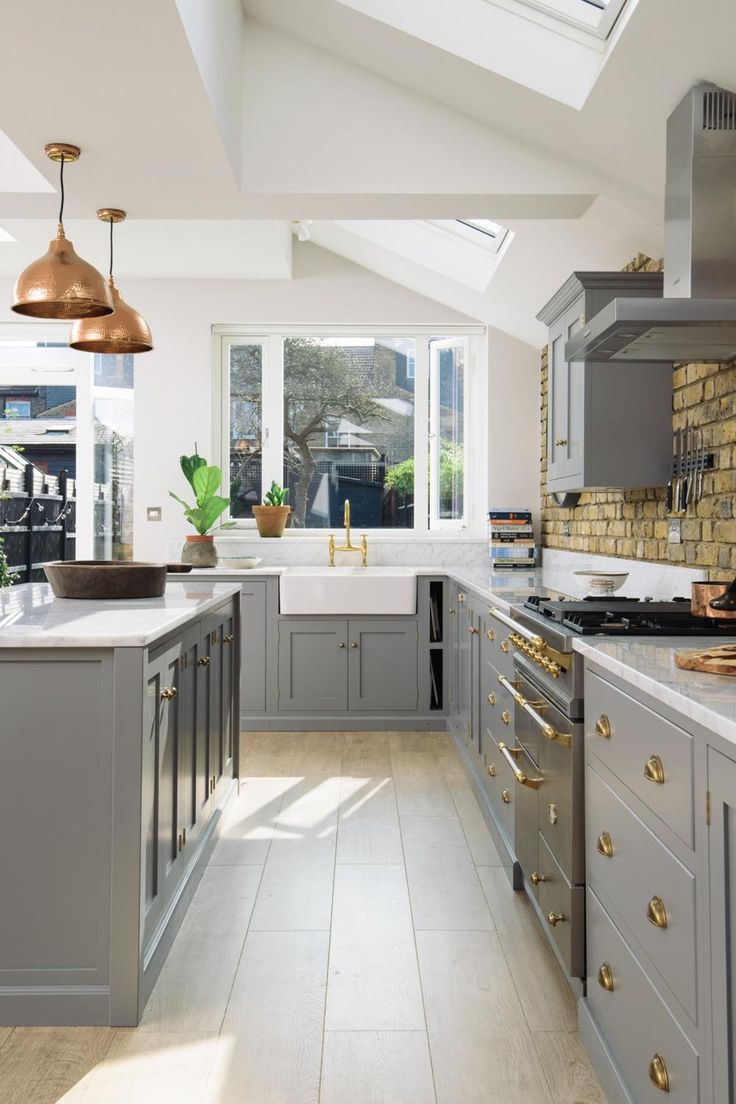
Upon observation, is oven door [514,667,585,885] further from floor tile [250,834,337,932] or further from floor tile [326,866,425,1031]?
floor tile [250,834,337,932]

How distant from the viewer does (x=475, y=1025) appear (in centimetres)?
201

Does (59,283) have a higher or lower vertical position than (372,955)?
higher

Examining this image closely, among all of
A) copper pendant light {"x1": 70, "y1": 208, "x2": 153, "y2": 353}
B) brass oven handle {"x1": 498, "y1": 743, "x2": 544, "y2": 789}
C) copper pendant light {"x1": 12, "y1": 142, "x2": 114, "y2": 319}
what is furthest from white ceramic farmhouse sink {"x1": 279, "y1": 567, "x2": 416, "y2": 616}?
copper pendant light {"x1": 12, "y1": 142, "x2": 114, "y2": 319}

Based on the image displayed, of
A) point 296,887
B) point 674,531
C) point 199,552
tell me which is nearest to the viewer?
point 296,887

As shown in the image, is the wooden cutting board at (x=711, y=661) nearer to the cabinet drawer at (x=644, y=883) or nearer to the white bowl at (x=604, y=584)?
the cabinet drawer at (x=644, y=883)

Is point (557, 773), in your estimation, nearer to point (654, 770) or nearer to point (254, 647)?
point (654, 770)

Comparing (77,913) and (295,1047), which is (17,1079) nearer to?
(77,913)

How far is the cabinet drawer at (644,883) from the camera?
51.8 inches

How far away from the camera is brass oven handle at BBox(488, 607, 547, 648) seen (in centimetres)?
234

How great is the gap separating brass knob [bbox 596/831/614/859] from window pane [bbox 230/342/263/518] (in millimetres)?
4116

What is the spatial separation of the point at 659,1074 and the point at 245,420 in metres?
4.73

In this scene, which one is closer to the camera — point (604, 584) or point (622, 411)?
point (604, 584)

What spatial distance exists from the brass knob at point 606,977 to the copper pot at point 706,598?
35.2 inches

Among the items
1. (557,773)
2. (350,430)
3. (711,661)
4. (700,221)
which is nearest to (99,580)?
(557,773)
